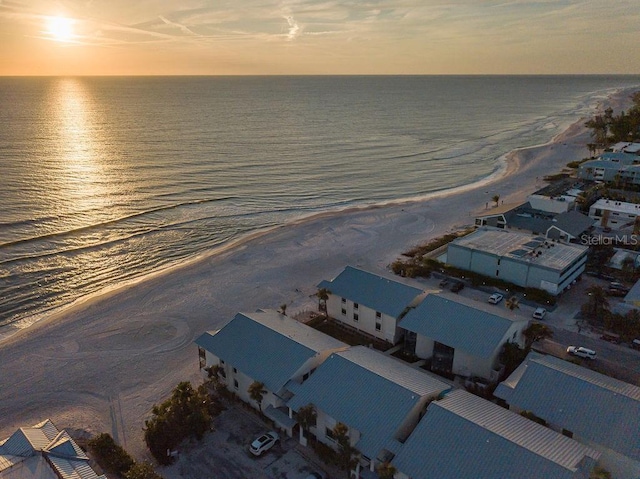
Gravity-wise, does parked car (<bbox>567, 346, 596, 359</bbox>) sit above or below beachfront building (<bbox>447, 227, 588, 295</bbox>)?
below

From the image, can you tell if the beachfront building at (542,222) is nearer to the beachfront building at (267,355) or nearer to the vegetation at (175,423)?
the beachfront building at (267,355)

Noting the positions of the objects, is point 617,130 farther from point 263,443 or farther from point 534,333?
point 263,443

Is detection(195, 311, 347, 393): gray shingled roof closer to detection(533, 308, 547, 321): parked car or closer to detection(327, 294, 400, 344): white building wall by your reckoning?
detection(327, 294, 400, 344): white building wall

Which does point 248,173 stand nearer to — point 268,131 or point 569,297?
point 268,131

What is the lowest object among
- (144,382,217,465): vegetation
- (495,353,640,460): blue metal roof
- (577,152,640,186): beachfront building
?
(144,382,217,465): vegetation

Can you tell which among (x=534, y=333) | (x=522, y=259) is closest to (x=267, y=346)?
(x=534, y=333)

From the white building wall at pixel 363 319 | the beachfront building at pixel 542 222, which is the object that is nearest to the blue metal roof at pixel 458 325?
the white building wall at pixel 363 319

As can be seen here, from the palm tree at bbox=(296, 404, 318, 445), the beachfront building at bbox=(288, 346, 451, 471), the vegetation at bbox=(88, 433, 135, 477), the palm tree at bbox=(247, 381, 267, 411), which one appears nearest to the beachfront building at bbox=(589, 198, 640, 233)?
the beachfront building at bbox=(288, 346, 451, 471)

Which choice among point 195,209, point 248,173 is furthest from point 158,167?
point 195,209
